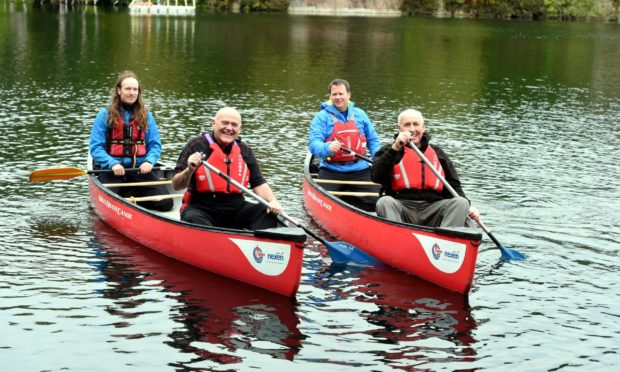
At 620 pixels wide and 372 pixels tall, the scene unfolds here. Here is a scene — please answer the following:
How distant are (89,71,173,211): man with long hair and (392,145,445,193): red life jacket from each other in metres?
3.96

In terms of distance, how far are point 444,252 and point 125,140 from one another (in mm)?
5500

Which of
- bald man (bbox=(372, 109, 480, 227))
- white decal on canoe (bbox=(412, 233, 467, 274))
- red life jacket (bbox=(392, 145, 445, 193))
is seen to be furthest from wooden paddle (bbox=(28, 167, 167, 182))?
white decal on canoe (bbox=(412, 233, 467, 274))

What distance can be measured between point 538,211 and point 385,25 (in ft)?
239

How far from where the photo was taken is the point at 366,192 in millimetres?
14742

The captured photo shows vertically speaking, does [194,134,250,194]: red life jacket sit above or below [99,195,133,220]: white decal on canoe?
above

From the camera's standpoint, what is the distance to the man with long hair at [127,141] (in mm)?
13672

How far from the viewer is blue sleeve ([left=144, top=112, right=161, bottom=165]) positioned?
46.3 feet

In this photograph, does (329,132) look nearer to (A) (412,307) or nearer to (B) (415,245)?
(B) (415,245)

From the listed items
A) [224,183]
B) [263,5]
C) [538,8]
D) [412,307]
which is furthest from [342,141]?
[538,8]

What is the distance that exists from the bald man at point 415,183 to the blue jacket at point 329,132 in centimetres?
245

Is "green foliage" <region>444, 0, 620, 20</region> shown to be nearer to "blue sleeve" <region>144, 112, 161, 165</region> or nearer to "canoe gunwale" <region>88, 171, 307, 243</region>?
"blue sleeve" <region>144, 112, 161, 165</region>

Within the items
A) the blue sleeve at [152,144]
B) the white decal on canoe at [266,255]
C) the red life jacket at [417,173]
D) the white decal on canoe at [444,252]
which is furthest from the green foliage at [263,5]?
the white decal on canoe at [266,255]

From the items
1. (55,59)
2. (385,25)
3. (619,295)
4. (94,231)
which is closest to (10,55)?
(55,59)

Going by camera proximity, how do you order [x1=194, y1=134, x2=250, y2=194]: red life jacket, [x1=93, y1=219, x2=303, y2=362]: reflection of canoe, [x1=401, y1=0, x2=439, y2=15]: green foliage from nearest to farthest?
[x1=93, y1=219, x2=303, y2=362]: reflection of canoe → [x1=194, y1=134, x2=250, y2=194]: red life jacket → [x1=401, y1=0, x2=439, y2=15]: green foliage
